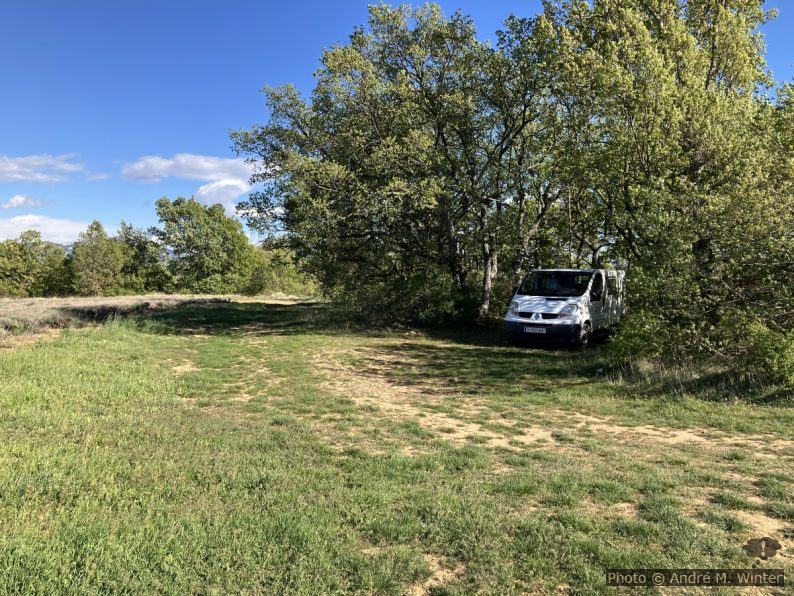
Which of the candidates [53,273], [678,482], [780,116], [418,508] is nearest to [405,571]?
[418,508]

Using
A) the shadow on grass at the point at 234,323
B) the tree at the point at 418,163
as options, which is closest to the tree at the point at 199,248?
the shadow on grass at the point at 234,323

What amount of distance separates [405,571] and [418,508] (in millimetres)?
811

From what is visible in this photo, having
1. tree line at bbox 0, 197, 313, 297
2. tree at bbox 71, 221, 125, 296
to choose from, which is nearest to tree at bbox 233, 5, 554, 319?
tree line at bbox 0, 197, 313, 297

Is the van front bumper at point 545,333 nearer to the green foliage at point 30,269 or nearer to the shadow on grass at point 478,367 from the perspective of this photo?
the shadow on grass at point 478,367

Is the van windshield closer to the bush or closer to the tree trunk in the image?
the tree trunk

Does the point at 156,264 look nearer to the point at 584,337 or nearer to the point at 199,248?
the point at 199,248

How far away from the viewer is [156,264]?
188ft

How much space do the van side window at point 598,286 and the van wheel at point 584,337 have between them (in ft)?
3.60

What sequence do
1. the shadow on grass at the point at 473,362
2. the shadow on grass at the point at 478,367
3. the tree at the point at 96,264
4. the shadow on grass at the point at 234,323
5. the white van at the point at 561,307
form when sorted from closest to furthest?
the shadow on grass at the point at 473,362
the shadow on grass at the point at 478,367
the white van at the point at 561,307
the shadow on grass at the point at 234,323
the tree at the point at 96,264

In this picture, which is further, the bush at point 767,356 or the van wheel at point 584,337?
the van wheel at point 584,337

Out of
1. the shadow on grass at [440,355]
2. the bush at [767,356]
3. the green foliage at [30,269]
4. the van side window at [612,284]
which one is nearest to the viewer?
the bush at [767,356]

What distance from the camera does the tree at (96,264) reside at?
5144cm

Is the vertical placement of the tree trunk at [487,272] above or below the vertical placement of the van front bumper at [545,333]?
above

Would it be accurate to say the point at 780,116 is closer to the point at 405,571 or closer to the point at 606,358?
the point at 606,358
